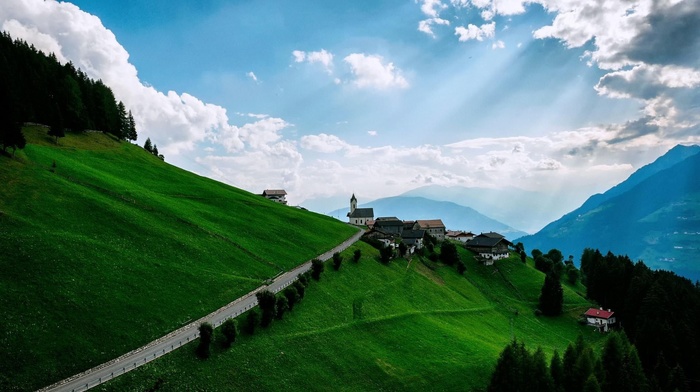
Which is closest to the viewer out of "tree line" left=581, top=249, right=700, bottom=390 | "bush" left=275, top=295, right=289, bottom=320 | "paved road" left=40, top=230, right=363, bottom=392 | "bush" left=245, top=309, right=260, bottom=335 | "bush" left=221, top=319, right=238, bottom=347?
"paved road" left=40, top=230, right=363, bottom=392

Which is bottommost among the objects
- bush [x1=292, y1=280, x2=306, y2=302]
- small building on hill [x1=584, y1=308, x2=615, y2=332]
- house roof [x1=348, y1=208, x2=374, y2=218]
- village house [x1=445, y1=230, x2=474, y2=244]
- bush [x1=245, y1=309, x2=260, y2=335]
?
bush [x1=245, y1=309, x2=260, y2=335]

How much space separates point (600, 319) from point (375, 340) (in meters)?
74.1

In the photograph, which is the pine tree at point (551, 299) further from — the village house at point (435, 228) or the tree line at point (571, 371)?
the village house at point (435, 228)

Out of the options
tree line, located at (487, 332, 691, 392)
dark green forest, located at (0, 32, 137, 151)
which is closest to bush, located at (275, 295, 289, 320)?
tree line, located at (487, 332, 691, 392)

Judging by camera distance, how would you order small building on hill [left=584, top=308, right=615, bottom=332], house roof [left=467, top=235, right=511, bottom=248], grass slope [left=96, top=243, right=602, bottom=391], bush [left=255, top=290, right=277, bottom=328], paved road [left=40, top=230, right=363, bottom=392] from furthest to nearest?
house roof [left=467, top=235, right=511, bottom=248]
small building on hill [left=584, top=308, right=615, bottom=332]
bush [left=255, top=290, right=277, bottom=328]
grass slope [left=96, top=243, right=602, bottom=391]
paved road [left=40, top=230, right=363, bottom=392]

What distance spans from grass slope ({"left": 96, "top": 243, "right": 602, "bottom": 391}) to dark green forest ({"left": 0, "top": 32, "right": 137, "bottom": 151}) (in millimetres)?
68482

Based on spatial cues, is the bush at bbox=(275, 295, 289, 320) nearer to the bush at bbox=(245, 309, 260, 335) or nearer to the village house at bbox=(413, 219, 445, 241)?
the bush at bbox=(245, 309, 260, 335)

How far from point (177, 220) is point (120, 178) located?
95.9 feet

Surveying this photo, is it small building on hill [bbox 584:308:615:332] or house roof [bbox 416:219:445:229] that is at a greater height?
house roof [bbox 416:219:445:229]

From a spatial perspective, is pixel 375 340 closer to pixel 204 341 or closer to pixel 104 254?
pixel 204 341

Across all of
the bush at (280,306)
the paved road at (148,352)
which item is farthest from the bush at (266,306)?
→ the paved road at (148,352)

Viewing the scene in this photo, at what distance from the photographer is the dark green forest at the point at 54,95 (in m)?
112

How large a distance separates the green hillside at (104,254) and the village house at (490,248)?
5614 cm

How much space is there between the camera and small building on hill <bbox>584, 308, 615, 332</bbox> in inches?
4235
